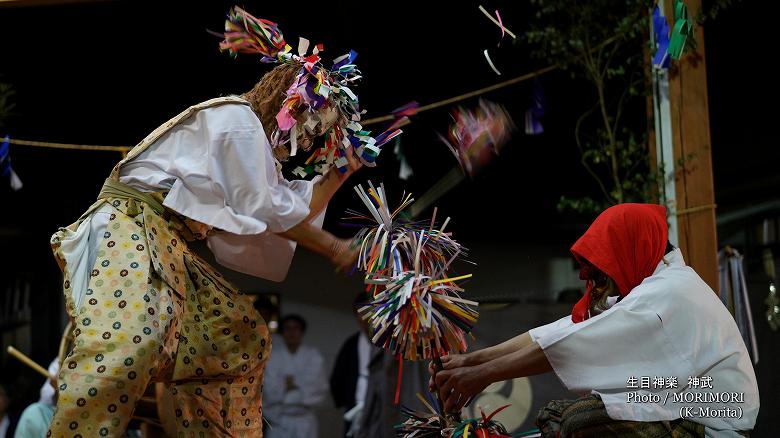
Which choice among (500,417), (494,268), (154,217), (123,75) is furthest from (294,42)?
(154,217)

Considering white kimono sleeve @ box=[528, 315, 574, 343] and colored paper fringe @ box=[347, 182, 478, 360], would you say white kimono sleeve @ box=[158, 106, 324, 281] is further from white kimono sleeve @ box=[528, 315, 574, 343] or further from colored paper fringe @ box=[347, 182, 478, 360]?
white kimono sleeve @ box=[528, 315, 574, 343]

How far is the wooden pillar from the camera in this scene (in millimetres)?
3564

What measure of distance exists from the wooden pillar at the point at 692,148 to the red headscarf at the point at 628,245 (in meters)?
1.18

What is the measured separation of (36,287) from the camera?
5.98m

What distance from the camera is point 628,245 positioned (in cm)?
245

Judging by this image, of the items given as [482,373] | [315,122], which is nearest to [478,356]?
[482,373]

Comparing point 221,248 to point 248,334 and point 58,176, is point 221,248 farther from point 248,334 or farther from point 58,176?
point 58,176

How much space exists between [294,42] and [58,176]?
181cm

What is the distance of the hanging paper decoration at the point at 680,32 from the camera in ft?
10.9

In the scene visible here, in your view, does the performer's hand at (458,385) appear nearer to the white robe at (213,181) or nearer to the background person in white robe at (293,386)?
the white robe at (213,181)

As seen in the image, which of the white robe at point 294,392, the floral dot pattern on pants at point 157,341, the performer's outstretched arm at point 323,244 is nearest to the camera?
the floral dot pattern on pants at point 157,341

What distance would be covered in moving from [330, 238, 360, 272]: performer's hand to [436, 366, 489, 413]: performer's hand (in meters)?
0.37

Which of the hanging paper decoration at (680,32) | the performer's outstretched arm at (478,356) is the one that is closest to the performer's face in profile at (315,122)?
the performer's outstretched arm at (478,356)

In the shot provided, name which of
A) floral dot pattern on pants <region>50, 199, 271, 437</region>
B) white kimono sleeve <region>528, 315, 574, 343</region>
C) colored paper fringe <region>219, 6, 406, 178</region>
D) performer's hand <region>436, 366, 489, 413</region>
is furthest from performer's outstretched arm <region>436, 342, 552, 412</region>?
colored paper fringe <region>219, 6, 406, 178</region>
